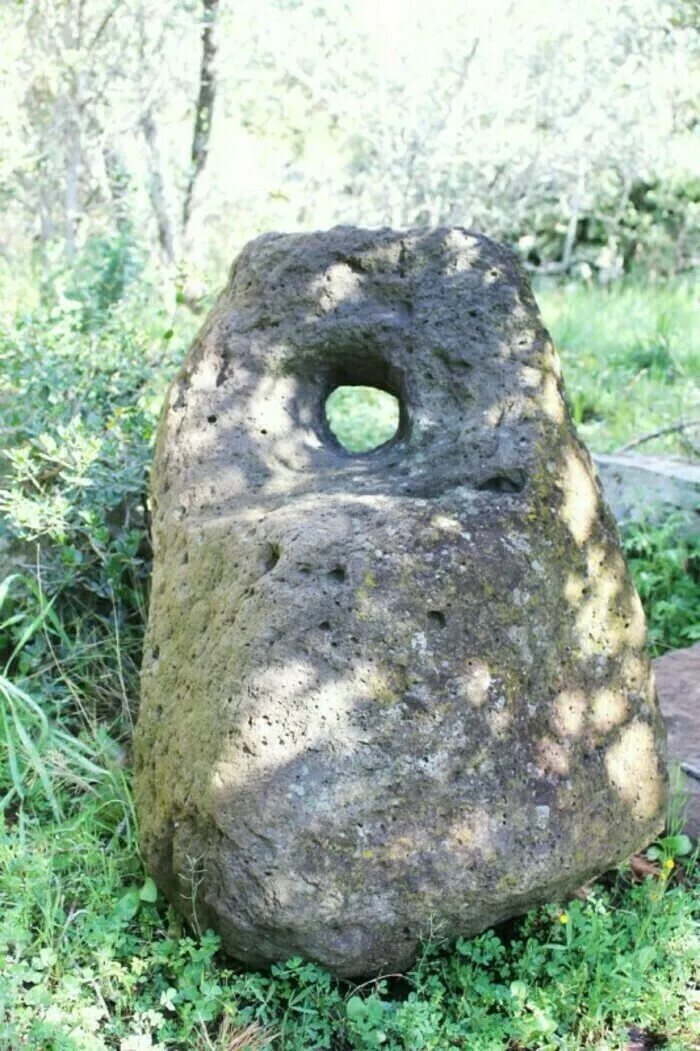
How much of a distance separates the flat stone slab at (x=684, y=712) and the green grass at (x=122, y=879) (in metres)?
0.16

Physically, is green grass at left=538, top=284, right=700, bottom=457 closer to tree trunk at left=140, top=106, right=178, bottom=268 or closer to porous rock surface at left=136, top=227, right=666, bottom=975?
porous rock surface at left=136, top=227, right=666, bottom=975

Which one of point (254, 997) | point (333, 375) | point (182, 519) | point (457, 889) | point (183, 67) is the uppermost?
point (183, 67)

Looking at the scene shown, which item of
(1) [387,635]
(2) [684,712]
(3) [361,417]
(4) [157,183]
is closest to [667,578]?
(2) [684,712]

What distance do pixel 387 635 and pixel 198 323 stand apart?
432cm

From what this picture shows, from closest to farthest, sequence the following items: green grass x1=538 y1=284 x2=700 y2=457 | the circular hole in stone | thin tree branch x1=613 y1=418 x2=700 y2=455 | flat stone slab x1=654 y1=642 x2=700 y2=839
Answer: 1. flat stone slab x1=654 y1=642 x2=700 y2=839
2. the circular hole in stone
3. thin tree branch x1=613 y1=418 x2=700 y2=455
4. green grass x1=538 y1=284 x2=700 y2=457

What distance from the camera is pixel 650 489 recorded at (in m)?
4.74

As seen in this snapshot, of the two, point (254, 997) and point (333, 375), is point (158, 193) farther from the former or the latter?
point (254, 997)

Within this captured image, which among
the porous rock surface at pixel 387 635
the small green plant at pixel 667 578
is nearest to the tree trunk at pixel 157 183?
the small green plant at pixel 667 578

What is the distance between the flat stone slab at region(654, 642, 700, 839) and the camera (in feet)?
10.4

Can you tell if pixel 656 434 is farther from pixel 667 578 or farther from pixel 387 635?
pixel 387 635

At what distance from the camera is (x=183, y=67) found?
8.22 m

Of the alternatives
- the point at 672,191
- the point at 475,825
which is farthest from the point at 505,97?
the point at 475,825

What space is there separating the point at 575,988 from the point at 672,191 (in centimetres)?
1105

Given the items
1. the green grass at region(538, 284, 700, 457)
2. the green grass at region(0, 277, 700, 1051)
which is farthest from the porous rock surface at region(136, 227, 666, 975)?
the green grass at region(538, 284, 700, 457)
